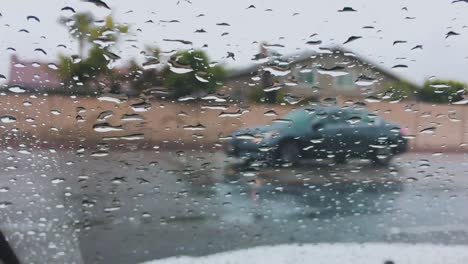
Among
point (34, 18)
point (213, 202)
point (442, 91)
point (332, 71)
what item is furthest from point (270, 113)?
point (34, 18)

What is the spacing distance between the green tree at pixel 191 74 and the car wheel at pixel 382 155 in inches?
48.8

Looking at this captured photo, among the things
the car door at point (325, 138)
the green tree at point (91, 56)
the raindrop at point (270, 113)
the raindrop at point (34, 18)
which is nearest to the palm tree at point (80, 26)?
the green tree at point (91, 56)

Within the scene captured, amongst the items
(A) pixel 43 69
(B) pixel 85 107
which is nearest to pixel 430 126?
(B) pixel 85 107

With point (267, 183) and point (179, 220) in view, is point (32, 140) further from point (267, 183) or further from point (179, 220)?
point (267, 183)

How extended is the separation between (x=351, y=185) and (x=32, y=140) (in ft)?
7.27

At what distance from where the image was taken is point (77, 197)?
13.0 ft

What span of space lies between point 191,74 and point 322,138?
1023mm

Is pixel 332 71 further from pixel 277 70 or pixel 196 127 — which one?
pixel 196 127

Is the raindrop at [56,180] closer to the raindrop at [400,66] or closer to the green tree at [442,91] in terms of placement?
the raindrop at [400,66]

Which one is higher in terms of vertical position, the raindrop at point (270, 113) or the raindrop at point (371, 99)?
the raindrop at point (371, 99)

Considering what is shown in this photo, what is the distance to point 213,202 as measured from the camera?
13.7ft

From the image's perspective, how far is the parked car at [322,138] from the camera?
4.00 m

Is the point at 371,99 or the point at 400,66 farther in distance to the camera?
the point at 371,99

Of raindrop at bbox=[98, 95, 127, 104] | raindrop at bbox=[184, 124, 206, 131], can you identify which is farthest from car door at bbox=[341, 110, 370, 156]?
raindrop at bbox=[98, 95, 127, 104]
